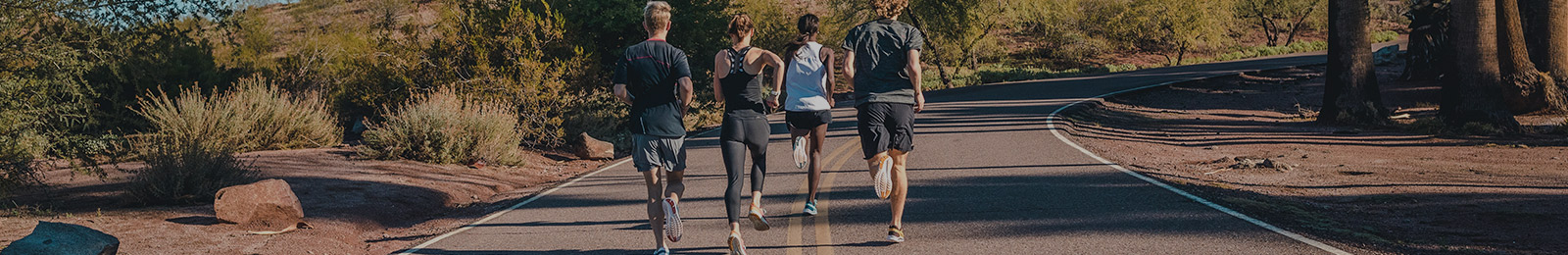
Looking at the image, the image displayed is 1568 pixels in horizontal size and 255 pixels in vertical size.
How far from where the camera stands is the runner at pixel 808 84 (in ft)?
23.7

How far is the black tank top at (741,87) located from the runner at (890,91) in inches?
28.1

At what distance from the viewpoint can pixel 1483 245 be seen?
6.91m

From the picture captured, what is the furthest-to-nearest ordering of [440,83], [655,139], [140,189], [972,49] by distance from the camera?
[972,49] → [440,83] → [140,189] → [655,139]

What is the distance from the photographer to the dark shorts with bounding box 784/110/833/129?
7418mm

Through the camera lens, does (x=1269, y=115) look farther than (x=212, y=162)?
Yes

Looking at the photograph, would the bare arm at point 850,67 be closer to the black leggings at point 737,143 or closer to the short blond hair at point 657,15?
the black leggings at point 737,143

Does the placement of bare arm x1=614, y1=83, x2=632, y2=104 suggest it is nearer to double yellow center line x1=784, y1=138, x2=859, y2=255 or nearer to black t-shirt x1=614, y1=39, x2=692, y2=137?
black t-shirt x1=614, y1=39, x2=692, y2=137

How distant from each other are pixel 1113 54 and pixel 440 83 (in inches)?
2068

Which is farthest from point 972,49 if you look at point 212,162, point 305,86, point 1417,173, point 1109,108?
point 212,162

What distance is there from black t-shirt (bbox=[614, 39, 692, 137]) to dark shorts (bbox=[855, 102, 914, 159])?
1.31m

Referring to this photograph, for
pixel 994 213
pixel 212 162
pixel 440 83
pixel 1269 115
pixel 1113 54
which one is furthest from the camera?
pixel 1113 54

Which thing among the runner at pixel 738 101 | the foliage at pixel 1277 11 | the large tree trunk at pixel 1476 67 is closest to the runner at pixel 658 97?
the runner at pixel 738 101

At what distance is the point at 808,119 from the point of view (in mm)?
7457

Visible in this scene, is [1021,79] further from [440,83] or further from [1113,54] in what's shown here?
[440,83]
